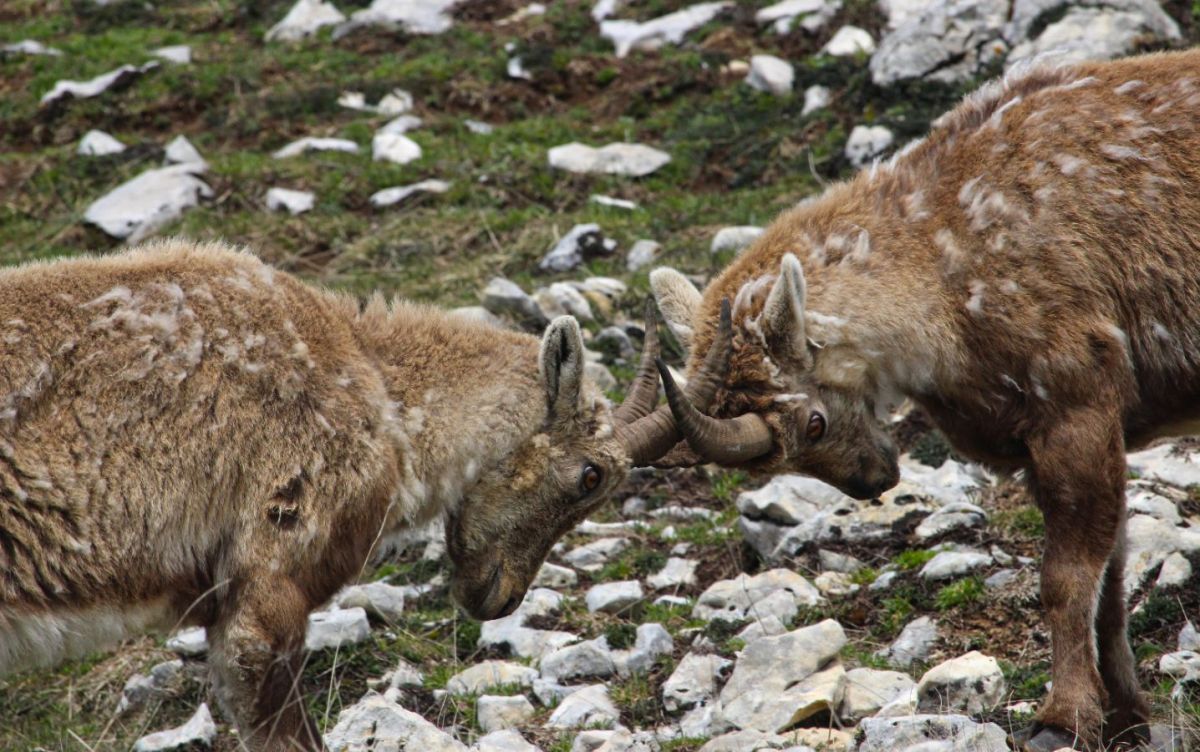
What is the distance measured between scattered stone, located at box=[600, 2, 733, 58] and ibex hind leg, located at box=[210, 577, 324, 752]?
10.9m

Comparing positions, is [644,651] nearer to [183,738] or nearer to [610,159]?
[183,738]

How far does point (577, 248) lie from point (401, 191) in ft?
6.87

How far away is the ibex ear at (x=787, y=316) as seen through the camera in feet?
21.3

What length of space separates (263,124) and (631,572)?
27.0 feet

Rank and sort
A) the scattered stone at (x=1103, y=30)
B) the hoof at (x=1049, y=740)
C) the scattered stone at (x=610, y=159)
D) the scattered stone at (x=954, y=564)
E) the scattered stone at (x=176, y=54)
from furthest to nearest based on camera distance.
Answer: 1. the scattered stone at (x=176, y=54)
2. the scattered stone at (x=610, y=159)
3. the scattered stone at (x=1103, y=30)
4. the scattered stone at (x=954, y=564)
5. the hoof at (x=1049, y=740)

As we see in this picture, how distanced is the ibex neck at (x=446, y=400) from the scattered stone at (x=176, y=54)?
10756 mm

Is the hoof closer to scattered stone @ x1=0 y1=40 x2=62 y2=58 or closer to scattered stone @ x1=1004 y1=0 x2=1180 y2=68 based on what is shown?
scattered stone @ x1=1004 y1=0 x2=1180 y2=68

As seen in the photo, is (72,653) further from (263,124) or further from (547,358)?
(263,124)

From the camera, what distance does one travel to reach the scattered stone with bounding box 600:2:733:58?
16.0 metres

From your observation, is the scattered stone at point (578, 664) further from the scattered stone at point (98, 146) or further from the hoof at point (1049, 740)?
the scattered stone at point (98, 146)

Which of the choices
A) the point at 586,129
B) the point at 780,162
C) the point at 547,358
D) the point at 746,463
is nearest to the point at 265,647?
the point at 547,358

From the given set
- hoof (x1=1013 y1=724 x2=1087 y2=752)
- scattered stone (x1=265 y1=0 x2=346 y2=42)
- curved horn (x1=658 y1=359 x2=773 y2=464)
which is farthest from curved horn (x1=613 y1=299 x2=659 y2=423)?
scattered stone (x1=265 y1=0 x2=346 y2=42)

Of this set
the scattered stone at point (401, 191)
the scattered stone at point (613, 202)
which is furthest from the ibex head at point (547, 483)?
the scattered stone at point (401, 191)

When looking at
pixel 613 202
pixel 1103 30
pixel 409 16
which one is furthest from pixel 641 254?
pixel 409 16
